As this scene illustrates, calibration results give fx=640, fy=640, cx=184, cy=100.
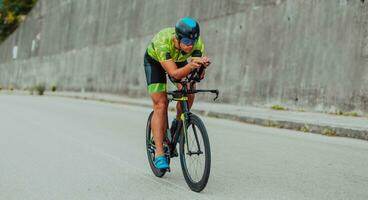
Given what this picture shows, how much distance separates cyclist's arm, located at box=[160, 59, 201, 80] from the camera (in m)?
5.54

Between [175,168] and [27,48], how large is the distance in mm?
47378

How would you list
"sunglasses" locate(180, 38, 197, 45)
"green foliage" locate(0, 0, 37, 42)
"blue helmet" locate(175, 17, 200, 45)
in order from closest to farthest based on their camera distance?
"blue helmet" locate(175, 17, 200, 45)
"sunglasses" locate(180, 38, 197, 45)
"green foliage" locate(0, 0, 37, 42)

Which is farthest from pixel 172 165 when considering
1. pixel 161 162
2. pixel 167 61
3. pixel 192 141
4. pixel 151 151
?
pixel 167 61

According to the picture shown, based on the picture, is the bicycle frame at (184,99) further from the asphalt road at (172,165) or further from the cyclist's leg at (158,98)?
the asphalt road at (172,165)

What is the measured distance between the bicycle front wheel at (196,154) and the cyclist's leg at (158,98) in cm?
36

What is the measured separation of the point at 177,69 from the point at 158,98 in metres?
0.58

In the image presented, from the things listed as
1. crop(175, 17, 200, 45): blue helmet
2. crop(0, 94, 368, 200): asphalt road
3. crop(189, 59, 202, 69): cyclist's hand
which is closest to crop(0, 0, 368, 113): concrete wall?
crop(0, 94, 368, 200): asphalt road

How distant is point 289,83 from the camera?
17422mm

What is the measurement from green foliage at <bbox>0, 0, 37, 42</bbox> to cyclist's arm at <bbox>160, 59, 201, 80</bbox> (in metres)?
66.9

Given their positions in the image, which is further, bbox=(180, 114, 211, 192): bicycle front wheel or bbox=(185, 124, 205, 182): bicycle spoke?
bbox=(185, 124, 205, 182): bicycle spoke

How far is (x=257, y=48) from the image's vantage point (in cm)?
1950

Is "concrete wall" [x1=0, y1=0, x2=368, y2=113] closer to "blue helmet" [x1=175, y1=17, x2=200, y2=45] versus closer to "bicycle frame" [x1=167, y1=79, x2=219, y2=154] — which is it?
"bicycle frame" [x1=167, y1=79, x2=219, y2=154]

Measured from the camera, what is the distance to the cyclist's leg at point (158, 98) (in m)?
6.30

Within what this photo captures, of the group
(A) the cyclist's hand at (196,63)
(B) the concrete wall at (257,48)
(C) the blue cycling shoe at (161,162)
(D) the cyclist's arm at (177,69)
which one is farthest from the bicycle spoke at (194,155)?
(B) the concrete wall at (257,48)
